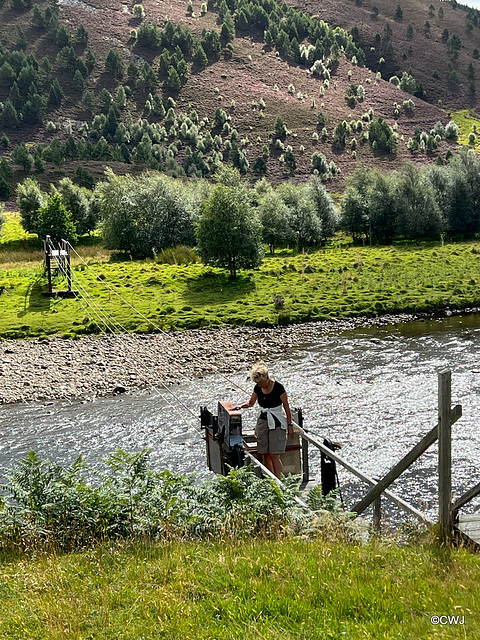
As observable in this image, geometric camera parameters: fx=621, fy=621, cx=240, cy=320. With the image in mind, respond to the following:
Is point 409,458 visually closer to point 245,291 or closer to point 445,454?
point 445,454

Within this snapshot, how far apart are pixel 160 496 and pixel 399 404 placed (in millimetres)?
18376

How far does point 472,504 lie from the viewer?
16.2 m

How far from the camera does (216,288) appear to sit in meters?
55.4

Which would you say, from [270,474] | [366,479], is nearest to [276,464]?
[270,474]

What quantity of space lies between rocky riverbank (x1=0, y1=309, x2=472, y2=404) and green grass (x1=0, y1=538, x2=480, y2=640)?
23.8 meters

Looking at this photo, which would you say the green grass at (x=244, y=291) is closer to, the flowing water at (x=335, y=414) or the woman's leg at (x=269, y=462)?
the flowing water at (x=335, y=414)

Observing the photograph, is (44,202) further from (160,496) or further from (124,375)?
(160,496)

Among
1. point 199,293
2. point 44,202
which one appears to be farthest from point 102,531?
point 44,202

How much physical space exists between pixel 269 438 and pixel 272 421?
0.41m

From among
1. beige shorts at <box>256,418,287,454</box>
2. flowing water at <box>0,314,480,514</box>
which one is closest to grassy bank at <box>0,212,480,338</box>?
flowing water at <box>0,314,480,514</box>

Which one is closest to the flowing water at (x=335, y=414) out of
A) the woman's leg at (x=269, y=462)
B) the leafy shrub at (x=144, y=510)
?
the woman's leg at (x=269, y=462)

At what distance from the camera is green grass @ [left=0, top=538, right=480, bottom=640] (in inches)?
240

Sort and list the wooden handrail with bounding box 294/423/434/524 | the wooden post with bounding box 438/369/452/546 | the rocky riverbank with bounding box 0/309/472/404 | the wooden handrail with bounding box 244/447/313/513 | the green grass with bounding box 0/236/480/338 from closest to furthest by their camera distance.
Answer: the wooden post with bounding box 438/369/452/546 < the wooden handrail with bounding box 294/423/434/524 < the wooden handrail with bounding box 244/447/313/513 < the rocky riverbank with bounding box 0/309/472/404 < the green grass with bounding box 0/236/480/338

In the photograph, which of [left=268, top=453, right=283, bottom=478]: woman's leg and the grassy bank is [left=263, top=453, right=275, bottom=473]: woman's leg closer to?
[left=268, top=453, right=283, bottom=478]: woman's leg
